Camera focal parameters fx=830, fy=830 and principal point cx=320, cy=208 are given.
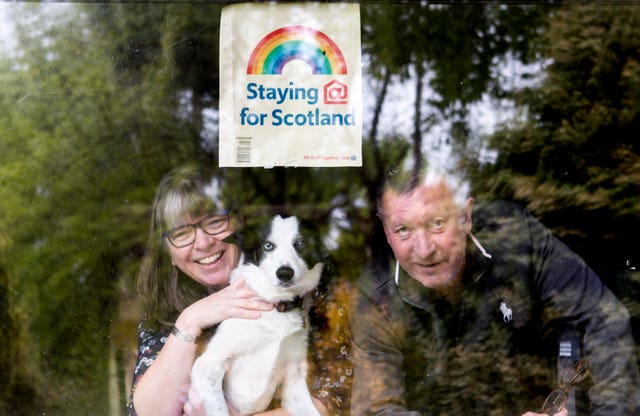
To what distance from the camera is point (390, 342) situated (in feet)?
9.31

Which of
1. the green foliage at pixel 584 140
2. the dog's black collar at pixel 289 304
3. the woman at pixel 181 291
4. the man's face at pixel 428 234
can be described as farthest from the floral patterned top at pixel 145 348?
the green foliage at pixel 584 140

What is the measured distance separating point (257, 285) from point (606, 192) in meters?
1.26

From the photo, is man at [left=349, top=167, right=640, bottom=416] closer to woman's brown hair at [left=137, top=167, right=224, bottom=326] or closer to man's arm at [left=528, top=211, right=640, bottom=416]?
man's arm at [left=528, top=211, right=640, bottom=416]

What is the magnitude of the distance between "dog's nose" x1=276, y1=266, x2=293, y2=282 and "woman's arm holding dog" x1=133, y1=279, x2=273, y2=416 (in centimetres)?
11

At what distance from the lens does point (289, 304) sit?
2.74 meters

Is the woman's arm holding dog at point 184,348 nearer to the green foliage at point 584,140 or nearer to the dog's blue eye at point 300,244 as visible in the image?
the dog's blue eye at point 300,244

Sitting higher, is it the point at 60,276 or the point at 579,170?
the point at 579,170

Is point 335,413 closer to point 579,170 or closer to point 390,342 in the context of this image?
point 390,342

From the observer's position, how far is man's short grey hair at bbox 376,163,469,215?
112 inches

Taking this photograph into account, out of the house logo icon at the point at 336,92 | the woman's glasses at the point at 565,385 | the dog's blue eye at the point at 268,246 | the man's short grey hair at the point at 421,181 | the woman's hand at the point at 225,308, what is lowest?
the woman's glasses at the point at 565,385

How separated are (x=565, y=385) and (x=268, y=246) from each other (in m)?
1.13

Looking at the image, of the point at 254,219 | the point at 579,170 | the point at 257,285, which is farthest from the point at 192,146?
the point at 579,170

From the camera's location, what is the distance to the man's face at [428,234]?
2838mm

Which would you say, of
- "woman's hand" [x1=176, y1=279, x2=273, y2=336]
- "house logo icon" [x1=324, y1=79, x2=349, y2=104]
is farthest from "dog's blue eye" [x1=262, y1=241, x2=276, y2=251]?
"house logo icon" [x1=324, y1=79, x2=349, y2=104]
